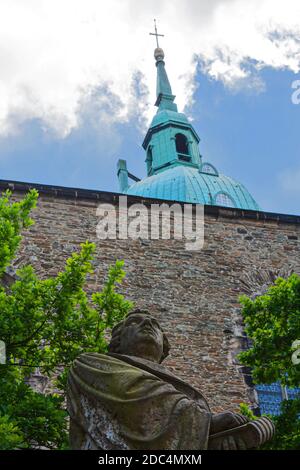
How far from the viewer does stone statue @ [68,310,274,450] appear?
353 cm

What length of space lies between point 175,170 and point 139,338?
843 inches

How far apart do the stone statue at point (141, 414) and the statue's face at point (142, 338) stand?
0.81 ft

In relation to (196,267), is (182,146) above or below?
above

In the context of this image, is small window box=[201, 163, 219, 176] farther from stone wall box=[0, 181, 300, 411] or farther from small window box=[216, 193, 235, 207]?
stone wall box=[0, 181, 300, 411]

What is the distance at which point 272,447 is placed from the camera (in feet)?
23.4

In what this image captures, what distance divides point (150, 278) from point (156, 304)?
2.16 feet

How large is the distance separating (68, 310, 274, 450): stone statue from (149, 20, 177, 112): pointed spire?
29488 mm

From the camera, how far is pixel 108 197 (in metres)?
14.0

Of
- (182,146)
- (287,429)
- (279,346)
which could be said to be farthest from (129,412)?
(182,146)

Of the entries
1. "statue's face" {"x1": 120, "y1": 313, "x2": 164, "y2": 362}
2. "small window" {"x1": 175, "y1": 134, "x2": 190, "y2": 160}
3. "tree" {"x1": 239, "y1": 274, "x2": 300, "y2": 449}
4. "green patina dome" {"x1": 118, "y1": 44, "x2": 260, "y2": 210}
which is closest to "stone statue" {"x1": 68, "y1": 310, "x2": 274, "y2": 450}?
"statue's face" {"x1": 120, "y1": 313, "x2": 164, "y2": 362}

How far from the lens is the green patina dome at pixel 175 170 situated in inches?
927

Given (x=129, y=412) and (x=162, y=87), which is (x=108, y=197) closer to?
(x=129, y=412)
